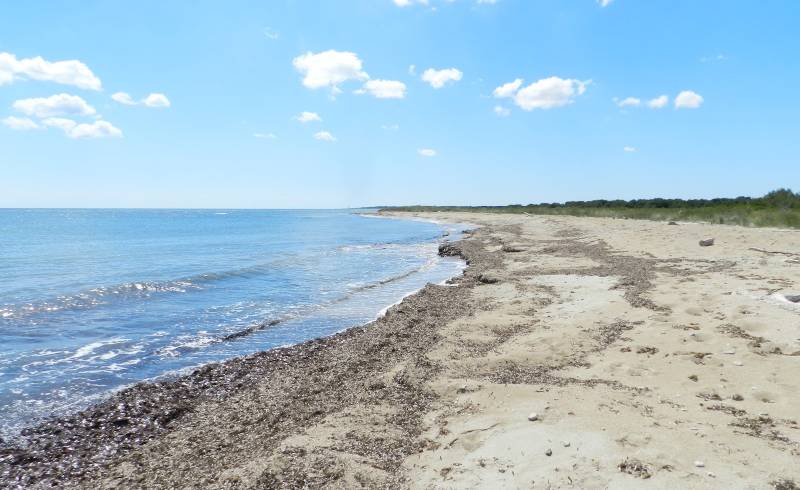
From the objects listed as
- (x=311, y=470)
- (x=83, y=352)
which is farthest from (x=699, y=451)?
(x=83, y=352)

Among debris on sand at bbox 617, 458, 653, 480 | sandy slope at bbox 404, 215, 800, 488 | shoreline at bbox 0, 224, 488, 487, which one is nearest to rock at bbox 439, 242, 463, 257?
sandy slope at bbox 404, 215, 800, 488

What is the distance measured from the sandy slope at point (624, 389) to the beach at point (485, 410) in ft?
0.08

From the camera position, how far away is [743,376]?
638cm

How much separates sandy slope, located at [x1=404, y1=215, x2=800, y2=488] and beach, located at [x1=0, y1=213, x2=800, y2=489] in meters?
0.03

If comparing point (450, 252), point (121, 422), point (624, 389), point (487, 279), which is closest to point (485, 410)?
point (624, 389)

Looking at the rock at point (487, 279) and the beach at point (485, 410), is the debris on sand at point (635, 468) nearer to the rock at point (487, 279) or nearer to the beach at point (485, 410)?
the beach at point (485, 410)

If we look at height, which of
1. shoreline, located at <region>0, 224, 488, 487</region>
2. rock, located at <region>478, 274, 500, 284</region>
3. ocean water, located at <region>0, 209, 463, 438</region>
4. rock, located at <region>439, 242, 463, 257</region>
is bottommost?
ocean water, located at <region>0, 209, 463, 438</region>

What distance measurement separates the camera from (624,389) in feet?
20.5

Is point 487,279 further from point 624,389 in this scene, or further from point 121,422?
point 121,422

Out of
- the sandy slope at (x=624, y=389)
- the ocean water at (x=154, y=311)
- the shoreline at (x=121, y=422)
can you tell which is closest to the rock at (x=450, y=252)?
the ocean water at (x=154, y=311)

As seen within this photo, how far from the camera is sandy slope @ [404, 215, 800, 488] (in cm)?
430

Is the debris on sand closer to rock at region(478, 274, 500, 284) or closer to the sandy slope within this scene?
the sandy slope

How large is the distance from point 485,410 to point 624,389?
1.95 m

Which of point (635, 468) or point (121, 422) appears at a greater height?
point (635, 468)
